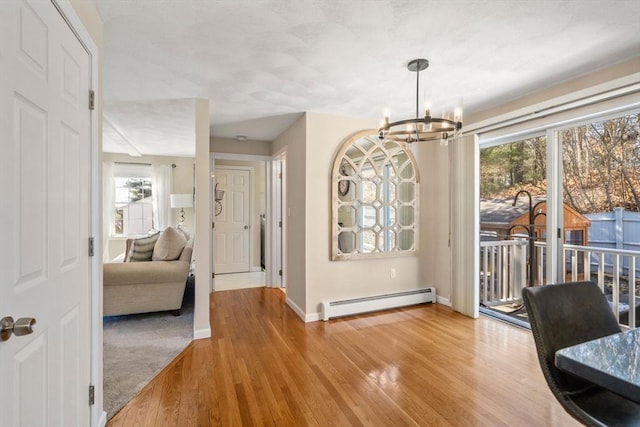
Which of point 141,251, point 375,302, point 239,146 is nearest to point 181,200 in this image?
point 239,146

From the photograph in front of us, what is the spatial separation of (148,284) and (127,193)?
3542 mm

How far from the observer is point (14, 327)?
0.92m

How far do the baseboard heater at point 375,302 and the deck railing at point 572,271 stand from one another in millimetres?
807

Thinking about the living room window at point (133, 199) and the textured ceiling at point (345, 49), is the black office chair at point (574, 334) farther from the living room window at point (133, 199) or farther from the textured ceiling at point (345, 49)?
the living room window at point (133, 199)

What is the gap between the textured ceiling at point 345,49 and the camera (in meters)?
1.73

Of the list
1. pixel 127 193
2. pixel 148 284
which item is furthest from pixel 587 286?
pixel 127 193

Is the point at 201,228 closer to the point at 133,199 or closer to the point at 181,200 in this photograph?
the point at 181,200

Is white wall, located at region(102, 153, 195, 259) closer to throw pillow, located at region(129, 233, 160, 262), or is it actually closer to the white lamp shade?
the white lamp shade

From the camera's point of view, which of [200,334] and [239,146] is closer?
[200,334]

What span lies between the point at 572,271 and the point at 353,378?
274 cm

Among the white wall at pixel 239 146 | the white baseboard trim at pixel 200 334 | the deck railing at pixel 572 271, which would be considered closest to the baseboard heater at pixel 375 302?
the deck railing at pixel 572 271

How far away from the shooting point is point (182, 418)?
1859mm

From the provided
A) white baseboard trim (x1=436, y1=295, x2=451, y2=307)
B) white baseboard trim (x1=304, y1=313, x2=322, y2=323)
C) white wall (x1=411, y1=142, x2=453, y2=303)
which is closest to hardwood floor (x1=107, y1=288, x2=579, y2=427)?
white baseboard trim (x1=304, y1=313, x2=322, y2=323)

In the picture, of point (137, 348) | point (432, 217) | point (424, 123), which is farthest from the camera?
point (432, 217)
